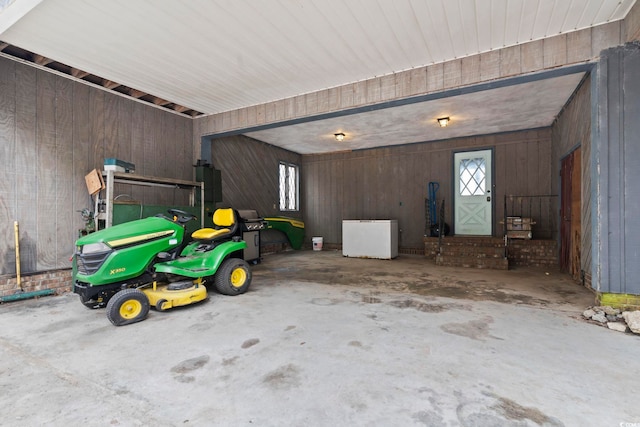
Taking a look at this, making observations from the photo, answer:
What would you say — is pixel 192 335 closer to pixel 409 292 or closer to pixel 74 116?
pixel 409 292

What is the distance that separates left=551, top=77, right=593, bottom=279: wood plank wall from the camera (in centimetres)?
366

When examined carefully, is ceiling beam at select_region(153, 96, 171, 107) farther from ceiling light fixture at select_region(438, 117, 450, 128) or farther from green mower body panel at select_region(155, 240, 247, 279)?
ceiling light fixture at select_region(438, 117, 450, 128)

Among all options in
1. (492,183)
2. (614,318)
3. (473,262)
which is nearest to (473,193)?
(492,183)

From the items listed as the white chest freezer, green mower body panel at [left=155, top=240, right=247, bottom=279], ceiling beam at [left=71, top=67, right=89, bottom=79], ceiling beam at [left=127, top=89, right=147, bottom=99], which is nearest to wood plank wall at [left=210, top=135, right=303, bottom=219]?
ceiling beam at [left=127, top=89, right=147, bottom=99]

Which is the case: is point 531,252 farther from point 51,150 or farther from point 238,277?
point 51,150

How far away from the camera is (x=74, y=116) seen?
4098mm

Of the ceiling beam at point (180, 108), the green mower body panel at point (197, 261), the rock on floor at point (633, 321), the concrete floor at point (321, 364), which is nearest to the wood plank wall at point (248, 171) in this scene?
the ceiling beam at point (180, 108)

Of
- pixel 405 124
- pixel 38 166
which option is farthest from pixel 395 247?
pixel 38 166

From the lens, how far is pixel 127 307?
2.77 m

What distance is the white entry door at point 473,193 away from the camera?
7.04 m

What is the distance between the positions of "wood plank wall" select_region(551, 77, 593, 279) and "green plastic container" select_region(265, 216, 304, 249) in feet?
18.7

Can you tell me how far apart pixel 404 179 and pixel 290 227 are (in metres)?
3.21

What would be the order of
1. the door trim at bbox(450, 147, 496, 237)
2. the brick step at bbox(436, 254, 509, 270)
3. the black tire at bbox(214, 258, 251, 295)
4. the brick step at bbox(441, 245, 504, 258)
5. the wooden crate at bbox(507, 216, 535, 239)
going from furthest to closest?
1. the door trim at bbox(450, 147, 496, 237)
2. the wooden crate at bbox(507, 216, 535, 239)
3. the brick step at bbox(441, 245, 504, 258)
4. the brick step at bbox(436, 254, 509, 270)
5. the black tire at bbox(214, 258, 251, 295)

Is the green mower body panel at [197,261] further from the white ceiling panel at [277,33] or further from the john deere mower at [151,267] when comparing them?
the white ceiling panel at [277,33]
